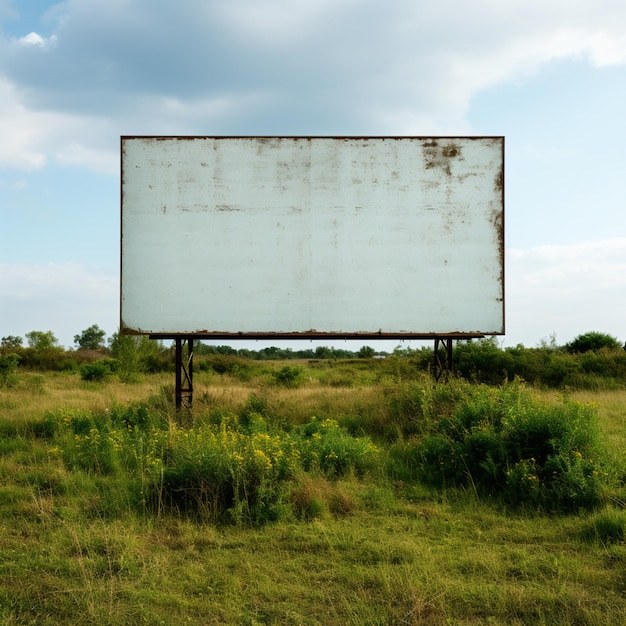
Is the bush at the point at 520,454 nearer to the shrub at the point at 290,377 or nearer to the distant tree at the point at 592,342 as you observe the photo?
the shrub at the point at 290,377

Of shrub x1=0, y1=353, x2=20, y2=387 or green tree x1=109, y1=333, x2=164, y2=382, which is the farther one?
green tree x1=109, y1=333, x2=164, y2=382

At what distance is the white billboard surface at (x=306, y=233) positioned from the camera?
14312mm

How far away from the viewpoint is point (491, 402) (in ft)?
34.9

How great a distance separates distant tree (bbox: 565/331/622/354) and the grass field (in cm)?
2108

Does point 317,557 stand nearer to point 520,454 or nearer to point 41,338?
point 520,454

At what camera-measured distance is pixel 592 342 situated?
29453 millimetres

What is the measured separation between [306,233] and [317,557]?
354 inches

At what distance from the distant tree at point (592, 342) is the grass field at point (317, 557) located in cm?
2108

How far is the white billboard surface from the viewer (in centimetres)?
1431

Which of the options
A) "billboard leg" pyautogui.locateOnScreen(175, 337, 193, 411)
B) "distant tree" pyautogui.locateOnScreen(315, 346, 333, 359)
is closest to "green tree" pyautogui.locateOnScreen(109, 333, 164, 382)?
"billboard leg" pyautogui.locateOnScreen(175, 337, 193, 411)

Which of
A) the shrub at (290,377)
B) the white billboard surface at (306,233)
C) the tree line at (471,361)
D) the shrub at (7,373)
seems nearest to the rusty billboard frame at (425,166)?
the white billboard surface at (306,233)

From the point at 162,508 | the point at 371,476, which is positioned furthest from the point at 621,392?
the point at 162,508

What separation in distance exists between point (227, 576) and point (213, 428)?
6.49m

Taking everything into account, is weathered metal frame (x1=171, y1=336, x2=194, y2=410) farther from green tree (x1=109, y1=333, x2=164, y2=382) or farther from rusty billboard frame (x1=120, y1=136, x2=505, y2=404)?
green tree (x1=109, y1=333, x2=164, y2=382)
